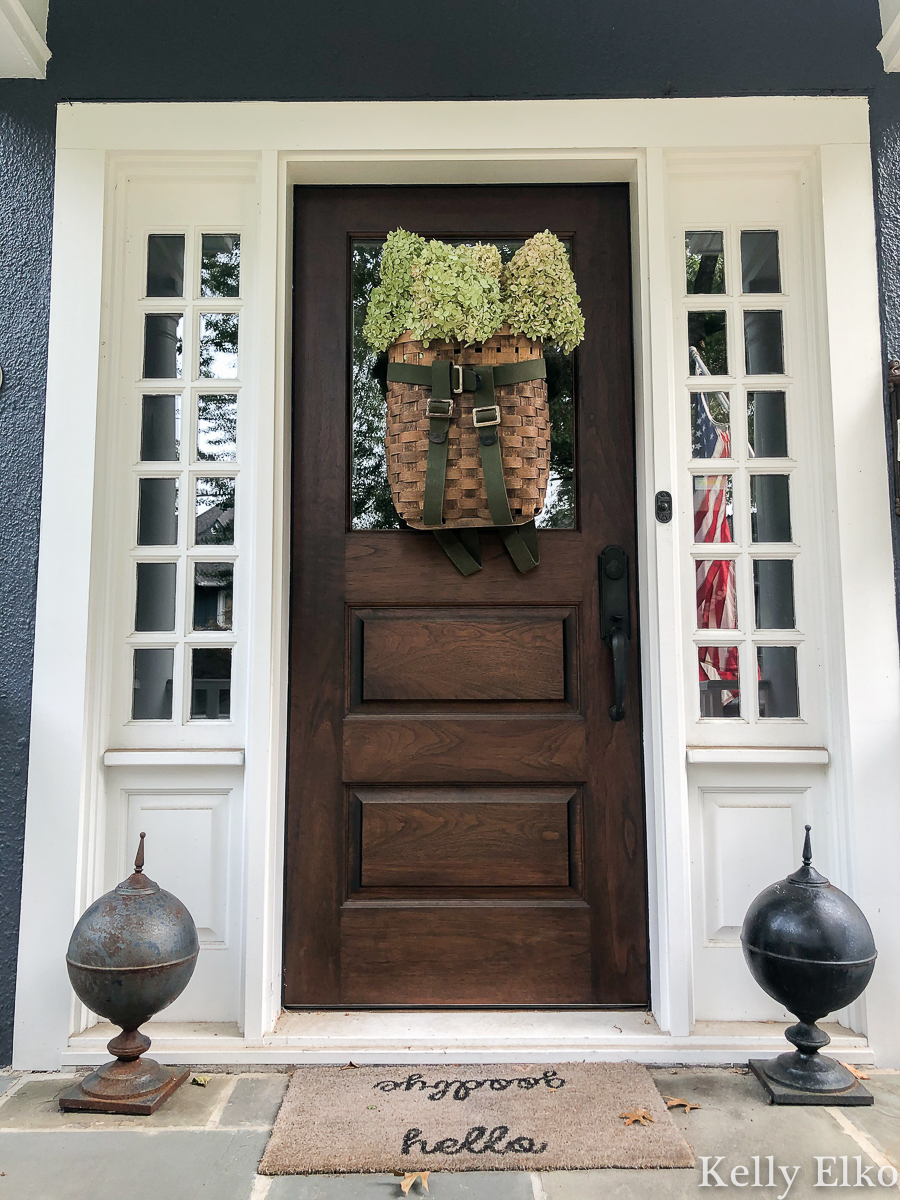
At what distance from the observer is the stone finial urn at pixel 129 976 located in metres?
1.82

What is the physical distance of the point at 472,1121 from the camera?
176 centimetres

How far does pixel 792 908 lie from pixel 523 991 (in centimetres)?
78

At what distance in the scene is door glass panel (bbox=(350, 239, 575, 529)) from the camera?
7.78 ft

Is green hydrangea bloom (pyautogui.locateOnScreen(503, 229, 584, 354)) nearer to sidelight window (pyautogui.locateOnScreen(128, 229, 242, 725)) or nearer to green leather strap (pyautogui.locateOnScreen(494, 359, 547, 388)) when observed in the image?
green leather strap (pyautogui.locateOnScreen(494, 359, 547, 388))

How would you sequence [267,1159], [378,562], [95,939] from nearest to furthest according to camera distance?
[267,1159] → [95,939] → [378,562]

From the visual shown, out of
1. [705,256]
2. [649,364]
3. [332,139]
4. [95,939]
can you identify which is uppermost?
[332,139]

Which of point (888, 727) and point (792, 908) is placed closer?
point (792, 908)

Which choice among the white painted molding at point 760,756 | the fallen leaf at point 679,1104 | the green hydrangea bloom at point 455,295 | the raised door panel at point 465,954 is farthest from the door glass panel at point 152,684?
the fallen leaf at point 679,1104

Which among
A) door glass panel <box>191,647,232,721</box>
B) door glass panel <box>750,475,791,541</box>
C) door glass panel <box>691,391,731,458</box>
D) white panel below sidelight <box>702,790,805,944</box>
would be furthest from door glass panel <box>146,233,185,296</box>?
white panel below sidelight <box>702,790,805,944</box>

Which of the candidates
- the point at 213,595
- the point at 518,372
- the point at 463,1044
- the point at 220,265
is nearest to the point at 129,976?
the point at 463,1044

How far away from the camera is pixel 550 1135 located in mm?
1717

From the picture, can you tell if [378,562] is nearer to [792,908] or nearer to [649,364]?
[649,364]

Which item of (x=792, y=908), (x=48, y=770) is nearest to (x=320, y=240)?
(x=48, y=770)

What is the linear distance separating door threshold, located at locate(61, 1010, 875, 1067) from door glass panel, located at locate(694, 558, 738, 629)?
106 centimetres
